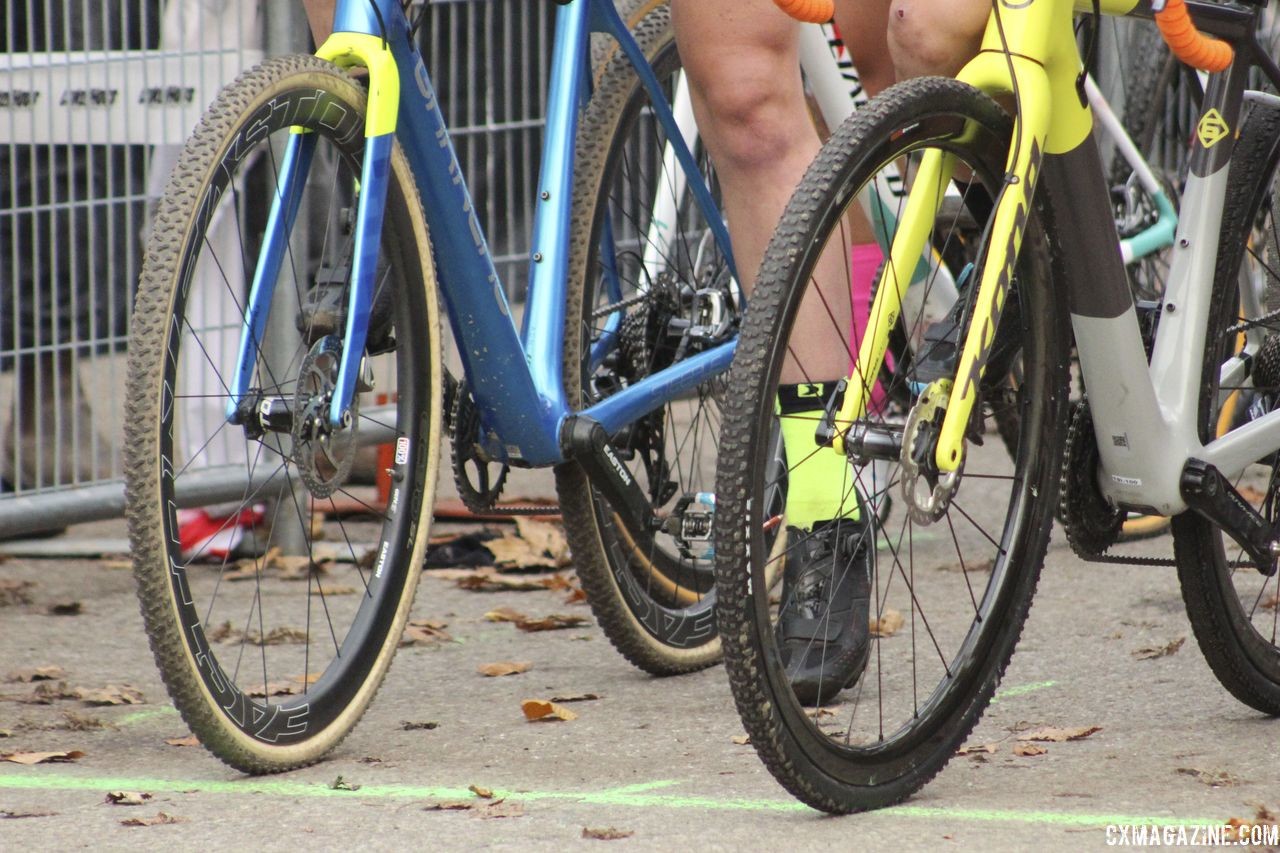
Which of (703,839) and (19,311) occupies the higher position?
(19,311)

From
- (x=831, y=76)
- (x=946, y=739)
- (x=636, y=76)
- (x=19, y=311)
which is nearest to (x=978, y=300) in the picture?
(x=946, y=739)

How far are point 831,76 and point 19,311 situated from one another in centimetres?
193

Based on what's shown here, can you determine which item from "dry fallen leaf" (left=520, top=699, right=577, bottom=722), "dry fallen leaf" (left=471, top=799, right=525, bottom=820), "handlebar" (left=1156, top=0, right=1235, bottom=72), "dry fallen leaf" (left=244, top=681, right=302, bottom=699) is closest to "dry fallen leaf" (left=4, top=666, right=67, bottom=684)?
"dry fallen leaf" (left=244, top=681, right=302, bottom=699)

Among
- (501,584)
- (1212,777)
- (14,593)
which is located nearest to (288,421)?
(1212,777)

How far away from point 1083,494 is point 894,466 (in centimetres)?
30

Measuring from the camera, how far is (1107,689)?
324 cm

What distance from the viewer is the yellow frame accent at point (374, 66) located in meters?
2.72

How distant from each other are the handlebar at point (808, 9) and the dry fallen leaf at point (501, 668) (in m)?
1.51

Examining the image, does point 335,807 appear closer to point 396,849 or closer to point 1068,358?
point 396,849

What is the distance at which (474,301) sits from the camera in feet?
9.98

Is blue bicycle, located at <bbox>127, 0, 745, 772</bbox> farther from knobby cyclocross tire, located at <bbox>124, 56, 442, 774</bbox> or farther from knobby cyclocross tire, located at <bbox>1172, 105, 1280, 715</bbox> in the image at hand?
knobby cyclocross tire, located at <bbox>1172, 105, 1280, 715</bbox>

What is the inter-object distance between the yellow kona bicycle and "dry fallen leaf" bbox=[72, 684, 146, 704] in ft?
3.83

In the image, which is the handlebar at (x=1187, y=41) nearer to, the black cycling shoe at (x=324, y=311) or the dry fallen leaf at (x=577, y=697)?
the black cycling shoe at (x=324, y=311)
